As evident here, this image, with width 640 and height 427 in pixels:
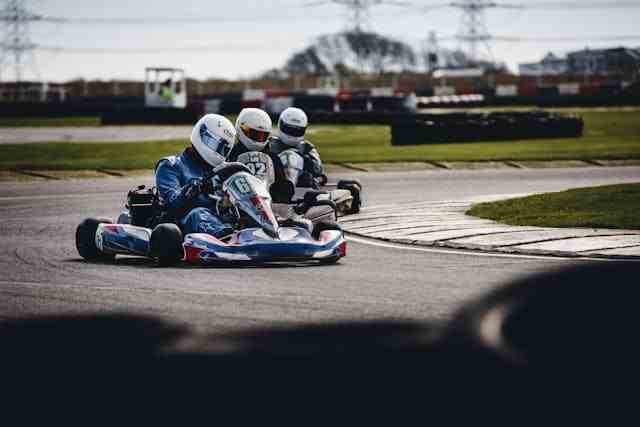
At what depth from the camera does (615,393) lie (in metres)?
2.76

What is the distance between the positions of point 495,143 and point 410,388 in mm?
23742

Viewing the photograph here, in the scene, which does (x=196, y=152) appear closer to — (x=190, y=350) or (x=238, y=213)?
(x=238, y=213)

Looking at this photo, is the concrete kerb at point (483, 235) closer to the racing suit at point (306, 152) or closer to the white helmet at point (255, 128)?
the racing suit at point (306, 152)

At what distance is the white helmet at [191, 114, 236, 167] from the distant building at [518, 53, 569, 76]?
8785cm

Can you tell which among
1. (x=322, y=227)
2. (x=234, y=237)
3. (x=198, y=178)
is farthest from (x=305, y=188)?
(x=234, y=237)

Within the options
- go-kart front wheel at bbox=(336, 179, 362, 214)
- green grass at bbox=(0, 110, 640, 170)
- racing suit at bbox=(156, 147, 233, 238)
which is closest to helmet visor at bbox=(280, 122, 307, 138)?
go-kart front wheel at bbox=(336, 179, 362, 214)

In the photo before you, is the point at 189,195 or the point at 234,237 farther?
the point at 189,195

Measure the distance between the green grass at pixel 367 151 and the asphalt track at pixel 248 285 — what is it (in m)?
10.9

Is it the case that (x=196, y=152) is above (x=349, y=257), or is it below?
above

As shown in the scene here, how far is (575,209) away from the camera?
38.7 feet

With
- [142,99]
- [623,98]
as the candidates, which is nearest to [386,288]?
[623,98]

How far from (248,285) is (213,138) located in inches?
85.2

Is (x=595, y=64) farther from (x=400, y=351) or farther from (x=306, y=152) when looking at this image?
(x=400, y=351)

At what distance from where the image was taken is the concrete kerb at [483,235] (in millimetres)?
8852
